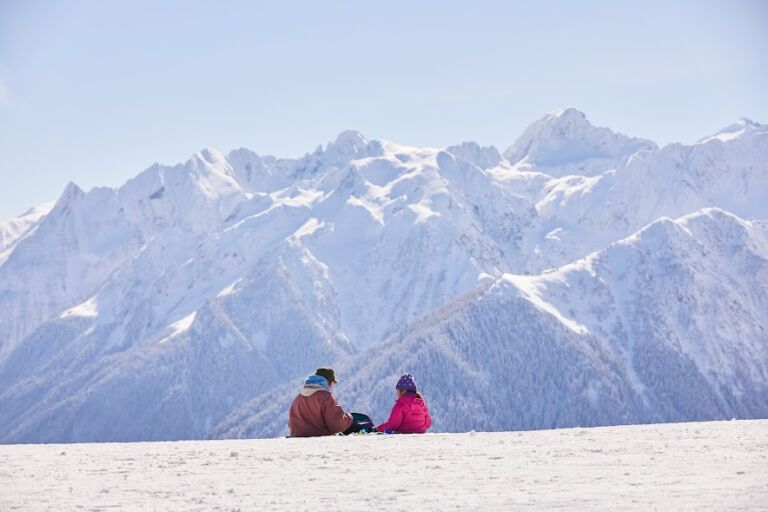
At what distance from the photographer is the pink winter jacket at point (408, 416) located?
30.7 meters

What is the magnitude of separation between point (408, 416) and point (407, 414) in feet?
0.22

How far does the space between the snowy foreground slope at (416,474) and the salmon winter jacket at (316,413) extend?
119 cm

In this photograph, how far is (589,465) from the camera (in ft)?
72.3

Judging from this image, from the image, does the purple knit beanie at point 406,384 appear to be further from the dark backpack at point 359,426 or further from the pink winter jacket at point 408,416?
the dark backpack at point 359,426

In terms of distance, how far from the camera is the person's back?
28.7 metres

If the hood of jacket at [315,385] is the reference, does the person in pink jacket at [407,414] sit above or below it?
below

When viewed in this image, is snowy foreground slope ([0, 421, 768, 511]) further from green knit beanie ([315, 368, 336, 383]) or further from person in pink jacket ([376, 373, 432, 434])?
person in pink jacket ([376, 373, 432, 434])

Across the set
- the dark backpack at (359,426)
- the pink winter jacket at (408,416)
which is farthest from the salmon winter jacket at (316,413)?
the pink winter jacket at (408,416)

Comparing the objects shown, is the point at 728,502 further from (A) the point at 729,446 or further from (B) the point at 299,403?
(B) the point at 299,403

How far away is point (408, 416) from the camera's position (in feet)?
101

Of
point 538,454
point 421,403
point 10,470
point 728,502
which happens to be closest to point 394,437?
point 421,403

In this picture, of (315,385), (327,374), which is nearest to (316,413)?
(327,374)

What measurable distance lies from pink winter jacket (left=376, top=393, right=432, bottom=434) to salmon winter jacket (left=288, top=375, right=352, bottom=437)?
1.37m

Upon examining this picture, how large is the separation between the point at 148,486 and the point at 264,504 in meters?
3.29
